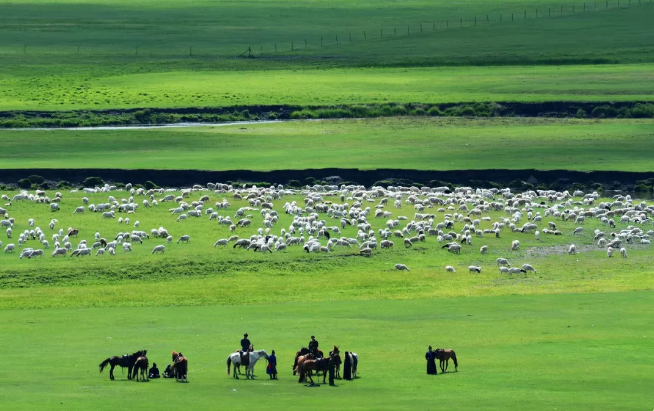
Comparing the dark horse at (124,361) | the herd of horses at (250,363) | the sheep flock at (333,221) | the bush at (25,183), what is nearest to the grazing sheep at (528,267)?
the sheep flock at (333,221)

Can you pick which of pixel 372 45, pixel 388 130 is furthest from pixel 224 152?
pixel 372 45

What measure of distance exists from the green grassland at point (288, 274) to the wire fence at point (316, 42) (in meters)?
73.8

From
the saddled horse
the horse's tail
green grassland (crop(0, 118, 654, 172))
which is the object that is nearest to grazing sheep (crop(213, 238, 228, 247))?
the saddled horse

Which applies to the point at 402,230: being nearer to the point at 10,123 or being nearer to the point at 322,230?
A: the point at 322,230

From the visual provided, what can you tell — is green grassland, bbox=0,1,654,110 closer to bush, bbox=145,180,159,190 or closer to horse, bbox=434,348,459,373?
bush, bbox=145,180,159,190

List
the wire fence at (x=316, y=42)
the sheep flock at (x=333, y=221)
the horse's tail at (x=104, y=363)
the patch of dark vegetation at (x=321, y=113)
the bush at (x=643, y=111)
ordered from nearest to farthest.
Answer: the horse's tail at (x=104, y=363) → the sheep flock at (x=333, y=221) → the bush at (x=643, y=111) → the patch of dark vegetation at (x=321, y=113) → the wire fence at (x=316, y=42)

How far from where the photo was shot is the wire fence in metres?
120

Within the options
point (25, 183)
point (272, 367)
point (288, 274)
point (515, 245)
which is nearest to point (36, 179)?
point (25, 183)

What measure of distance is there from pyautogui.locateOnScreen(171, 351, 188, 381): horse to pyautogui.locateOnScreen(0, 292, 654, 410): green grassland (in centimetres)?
33

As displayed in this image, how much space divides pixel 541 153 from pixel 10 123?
3406 cm

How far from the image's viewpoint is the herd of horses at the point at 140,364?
25.5 m

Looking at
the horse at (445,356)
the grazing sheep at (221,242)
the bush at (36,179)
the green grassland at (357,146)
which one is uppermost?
the green grassland at (357,146)

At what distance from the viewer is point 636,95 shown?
8956 cm

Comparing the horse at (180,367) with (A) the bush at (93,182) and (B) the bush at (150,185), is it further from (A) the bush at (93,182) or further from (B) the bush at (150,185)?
(A) the bush at (93,182)
